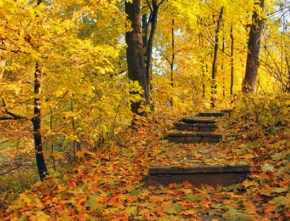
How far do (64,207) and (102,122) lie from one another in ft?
11.1

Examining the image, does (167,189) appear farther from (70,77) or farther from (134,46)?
(134,46)

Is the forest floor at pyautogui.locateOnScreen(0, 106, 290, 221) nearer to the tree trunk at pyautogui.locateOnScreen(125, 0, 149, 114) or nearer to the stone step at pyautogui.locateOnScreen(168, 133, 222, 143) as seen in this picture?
the stone step at pyautogui.locateOnScreen(168, 133, 222, 143)

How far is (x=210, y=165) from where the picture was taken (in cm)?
456

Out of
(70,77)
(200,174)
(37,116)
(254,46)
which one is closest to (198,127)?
(200,174)

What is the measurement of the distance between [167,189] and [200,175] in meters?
0.55

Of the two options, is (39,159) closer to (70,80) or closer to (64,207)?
(70,80)

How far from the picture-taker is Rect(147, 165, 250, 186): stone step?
4.40 m

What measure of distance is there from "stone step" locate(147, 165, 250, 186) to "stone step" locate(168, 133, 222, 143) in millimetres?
2185

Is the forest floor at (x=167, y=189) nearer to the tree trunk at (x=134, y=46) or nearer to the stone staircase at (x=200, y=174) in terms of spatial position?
the stone staircase at (x=200, y=174)

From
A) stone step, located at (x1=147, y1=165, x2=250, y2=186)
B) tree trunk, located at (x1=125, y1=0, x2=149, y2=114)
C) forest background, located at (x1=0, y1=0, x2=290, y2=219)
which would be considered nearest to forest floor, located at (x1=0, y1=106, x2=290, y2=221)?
stone step, located at (x1=147, y1=165, x2=250, y2=186)

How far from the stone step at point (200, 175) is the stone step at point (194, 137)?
2185 millimetres

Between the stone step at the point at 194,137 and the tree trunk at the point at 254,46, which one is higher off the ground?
the tree trunk at the point at 254,46

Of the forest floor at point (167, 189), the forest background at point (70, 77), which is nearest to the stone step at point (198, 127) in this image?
the forest floor at point (167, 189)

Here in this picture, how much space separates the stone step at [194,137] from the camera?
21.6 feet
